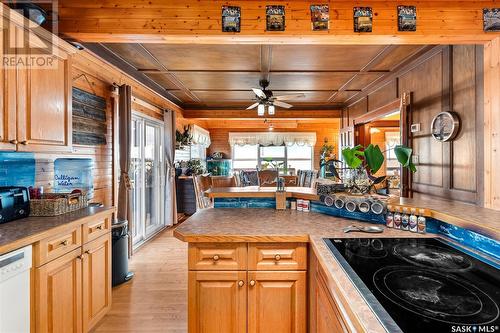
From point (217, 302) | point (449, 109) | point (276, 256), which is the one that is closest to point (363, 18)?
point (449, 109)

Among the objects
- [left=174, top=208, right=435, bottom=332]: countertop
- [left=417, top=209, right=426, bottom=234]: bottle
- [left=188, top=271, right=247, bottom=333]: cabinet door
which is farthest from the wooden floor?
[left=417, top=209, right=426, bottom=234]: bottle

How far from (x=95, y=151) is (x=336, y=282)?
3.00 m

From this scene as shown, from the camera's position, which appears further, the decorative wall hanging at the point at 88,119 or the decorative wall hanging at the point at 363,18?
the decorative wall hanging at the point at 88,119

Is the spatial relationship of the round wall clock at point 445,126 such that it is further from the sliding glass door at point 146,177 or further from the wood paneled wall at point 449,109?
the sliding glass door at point 146,177

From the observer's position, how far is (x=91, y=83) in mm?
2922

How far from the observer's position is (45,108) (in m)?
1.93

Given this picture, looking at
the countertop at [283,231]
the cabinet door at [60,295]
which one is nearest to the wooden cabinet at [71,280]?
the cabinet door at [60,295]

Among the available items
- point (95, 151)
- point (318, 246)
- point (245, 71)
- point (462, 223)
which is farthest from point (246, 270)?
point (245, 71)

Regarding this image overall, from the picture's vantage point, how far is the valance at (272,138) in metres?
8.66

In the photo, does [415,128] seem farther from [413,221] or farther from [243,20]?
[243,20]

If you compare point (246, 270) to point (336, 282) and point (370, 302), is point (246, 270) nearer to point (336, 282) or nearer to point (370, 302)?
point (336, 282)

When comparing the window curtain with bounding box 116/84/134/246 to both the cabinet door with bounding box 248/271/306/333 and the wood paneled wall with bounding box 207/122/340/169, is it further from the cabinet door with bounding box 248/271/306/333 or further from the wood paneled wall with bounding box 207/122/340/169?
the wood paneled wall with bounding box 207/122/340/169

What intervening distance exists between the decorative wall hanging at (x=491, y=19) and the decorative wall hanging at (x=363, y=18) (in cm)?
93

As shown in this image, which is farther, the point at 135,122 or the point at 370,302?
the point at 135,122
